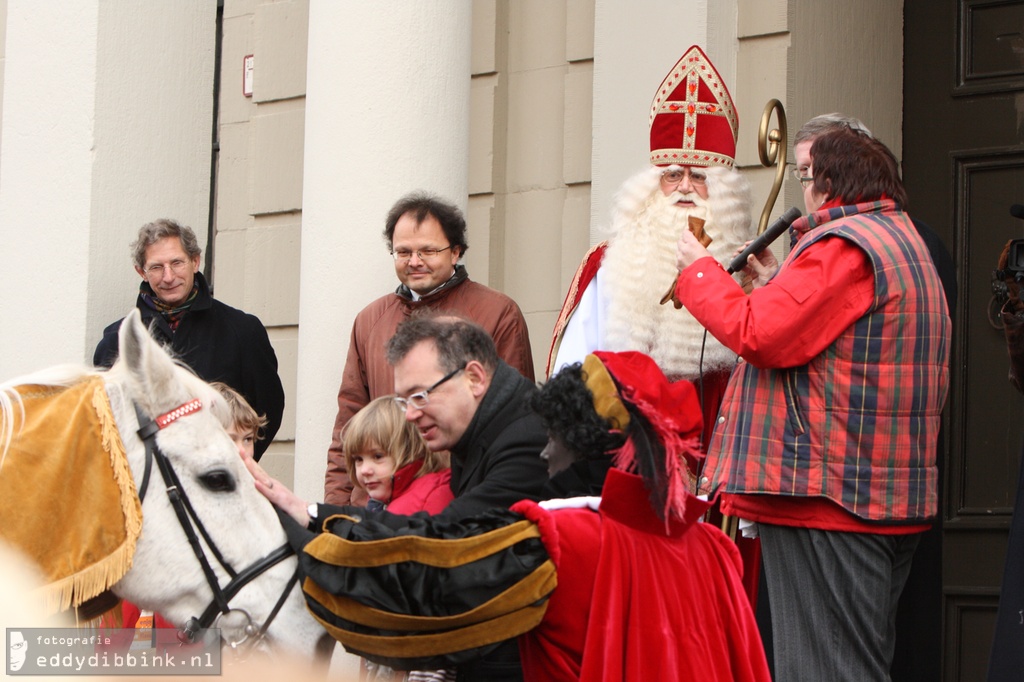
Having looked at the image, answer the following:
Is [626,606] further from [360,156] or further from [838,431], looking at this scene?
[360,156]

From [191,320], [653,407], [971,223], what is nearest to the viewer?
[653,407]

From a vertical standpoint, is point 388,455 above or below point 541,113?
below

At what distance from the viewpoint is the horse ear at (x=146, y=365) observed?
3186 mm

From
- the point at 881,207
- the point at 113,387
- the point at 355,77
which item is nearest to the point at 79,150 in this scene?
the point at 355,77

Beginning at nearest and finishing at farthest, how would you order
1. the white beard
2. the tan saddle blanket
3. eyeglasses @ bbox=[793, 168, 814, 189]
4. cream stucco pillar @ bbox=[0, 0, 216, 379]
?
the tan saddle blanket → eyeglasses @ bbox=[793, 168, 814, 189] → the white beard → cream stucco pillar @ bbox=[0, 0, 216, 379]

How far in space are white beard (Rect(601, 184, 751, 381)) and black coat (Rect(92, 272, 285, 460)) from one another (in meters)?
1.67

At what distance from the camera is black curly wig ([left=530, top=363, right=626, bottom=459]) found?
9.53 ft

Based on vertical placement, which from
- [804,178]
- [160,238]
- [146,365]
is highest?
[804,178]

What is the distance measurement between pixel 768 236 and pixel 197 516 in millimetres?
1796

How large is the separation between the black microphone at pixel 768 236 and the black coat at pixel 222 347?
7.51 ft

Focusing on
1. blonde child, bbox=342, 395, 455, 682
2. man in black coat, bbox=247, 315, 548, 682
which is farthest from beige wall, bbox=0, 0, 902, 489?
man in black coat, bbox=247, 315, 548, 682

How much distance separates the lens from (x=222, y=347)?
5602 mm

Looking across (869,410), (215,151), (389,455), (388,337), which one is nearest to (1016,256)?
(869,410)

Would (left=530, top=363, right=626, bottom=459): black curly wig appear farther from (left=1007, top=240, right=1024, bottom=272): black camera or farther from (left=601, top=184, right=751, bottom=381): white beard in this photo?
A: (left=1007, top=240, right=1024, bottom=272): black camera
